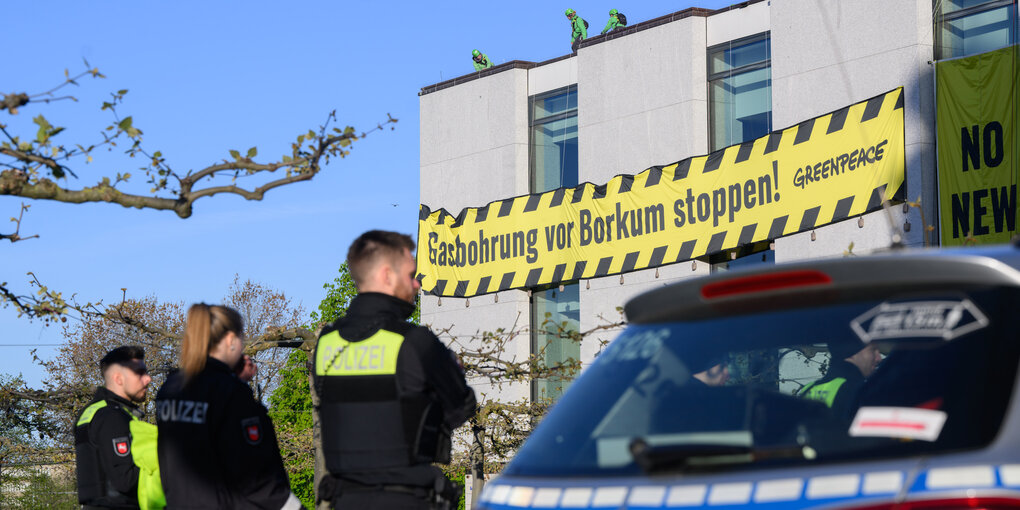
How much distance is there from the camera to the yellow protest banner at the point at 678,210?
66.3 feet

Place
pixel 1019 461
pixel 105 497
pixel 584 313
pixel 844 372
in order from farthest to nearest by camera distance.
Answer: pixel 584 313 < pixel 105 497 < pixel 844 372 < pixel 1019 461

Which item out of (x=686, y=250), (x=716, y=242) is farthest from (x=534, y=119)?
(x=716, y=242)

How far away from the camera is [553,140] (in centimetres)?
2891

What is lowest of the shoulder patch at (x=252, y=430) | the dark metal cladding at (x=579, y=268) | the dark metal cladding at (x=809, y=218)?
the shoulder patch at (x=252, y=430)

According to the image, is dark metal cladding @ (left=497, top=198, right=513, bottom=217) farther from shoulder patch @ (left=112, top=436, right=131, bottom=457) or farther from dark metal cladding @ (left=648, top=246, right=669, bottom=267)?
shoulder patch @ (left=112, top=436, right=131, bottom=457)

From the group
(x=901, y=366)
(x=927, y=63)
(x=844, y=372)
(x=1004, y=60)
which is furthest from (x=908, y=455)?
(x=927, y=63)

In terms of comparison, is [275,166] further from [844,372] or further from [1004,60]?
[1004,60]

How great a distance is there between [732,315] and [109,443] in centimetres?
461

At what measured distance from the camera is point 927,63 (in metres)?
21.1

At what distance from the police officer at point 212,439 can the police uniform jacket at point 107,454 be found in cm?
131

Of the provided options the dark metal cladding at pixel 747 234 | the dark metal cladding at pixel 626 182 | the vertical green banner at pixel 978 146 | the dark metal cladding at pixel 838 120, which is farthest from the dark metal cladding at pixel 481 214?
the vertical green banner at pixel 978 146

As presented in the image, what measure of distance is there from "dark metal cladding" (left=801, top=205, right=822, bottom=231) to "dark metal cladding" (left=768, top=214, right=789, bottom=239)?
0.40 m

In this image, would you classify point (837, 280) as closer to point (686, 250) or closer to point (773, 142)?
point (773, 142)

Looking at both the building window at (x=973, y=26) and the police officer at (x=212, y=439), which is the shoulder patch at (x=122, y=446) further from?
the building window at (x=973, y=26)
